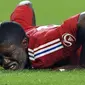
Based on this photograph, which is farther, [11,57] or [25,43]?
[25,43]

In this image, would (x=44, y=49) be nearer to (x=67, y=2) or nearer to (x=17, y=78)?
(x=17, y=78)

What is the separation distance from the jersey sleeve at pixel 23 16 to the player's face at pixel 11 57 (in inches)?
27.8

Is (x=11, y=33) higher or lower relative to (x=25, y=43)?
higher

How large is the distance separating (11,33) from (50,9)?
4805mm

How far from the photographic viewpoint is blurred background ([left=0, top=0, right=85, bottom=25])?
9172 millimetres

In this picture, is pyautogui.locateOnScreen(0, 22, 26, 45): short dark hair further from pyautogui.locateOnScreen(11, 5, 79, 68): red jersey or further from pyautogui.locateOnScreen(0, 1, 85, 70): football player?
pyautogui.locateOnScreen(11, 5, 79, 68): red jersey

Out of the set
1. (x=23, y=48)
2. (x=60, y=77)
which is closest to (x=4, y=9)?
(x=23, y=48)

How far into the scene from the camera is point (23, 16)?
5.94m

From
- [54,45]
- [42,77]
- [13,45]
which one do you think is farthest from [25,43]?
[42,77]

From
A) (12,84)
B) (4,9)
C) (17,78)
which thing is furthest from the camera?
(4,9)

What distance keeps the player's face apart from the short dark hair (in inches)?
2.4

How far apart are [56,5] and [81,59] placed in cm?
514

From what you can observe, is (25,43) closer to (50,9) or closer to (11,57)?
(11,57)

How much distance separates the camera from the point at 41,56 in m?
5.12
